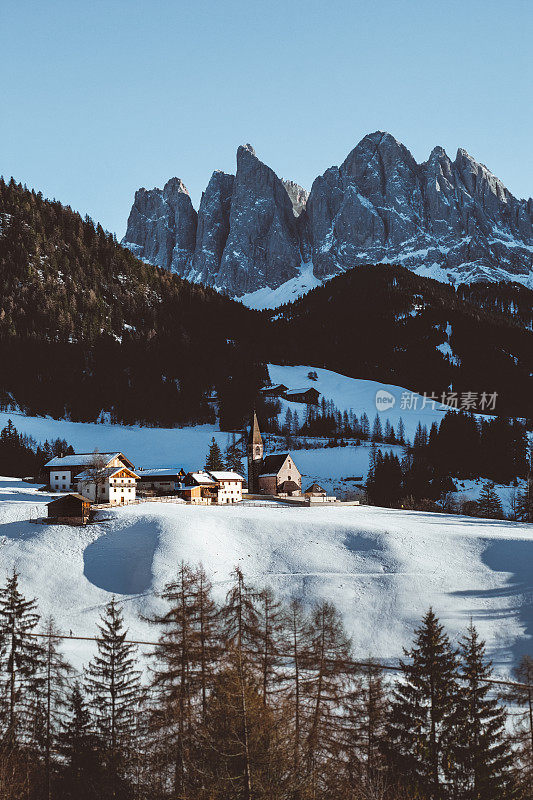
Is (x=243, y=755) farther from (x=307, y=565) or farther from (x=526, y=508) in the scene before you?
(x=526, y=508)

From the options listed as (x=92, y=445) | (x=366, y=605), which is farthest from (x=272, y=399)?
(x=366, y=605)

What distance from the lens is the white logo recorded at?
589 feet

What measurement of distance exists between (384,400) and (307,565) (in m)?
136

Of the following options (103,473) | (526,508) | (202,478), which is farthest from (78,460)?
(526,508)

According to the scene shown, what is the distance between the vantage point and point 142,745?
28547 mm

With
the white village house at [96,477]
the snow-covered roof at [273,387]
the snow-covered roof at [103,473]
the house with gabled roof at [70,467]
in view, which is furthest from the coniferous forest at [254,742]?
the snow-covered roof at [273,387]

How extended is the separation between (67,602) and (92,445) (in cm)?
9812

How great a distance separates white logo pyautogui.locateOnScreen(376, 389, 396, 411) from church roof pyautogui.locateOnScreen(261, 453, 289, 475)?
84.2m

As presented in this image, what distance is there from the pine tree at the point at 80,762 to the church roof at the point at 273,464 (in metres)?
67.0

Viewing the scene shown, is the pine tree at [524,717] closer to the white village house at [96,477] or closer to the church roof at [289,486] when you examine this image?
the white village house at [96,477]

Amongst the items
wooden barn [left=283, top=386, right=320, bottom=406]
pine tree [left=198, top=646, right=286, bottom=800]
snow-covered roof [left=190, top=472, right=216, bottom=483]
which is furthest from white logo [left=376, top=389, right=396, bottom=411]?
pine tree [left=198, top=646, right=286, bottom=800]

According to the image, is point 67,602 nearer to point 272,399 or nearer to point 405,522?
point 405,522

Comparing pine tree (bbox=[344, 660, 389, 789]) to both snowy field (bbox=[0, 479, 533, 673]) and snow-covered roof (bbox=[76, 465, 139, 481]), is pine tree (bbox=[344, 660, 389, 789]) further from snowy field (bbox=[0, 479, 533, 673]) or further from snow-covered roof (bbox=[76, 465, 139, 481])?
snow-covered roof (bbox=[76, 465, 139, 481])

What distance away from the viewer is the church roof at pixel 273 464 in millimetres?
95438
